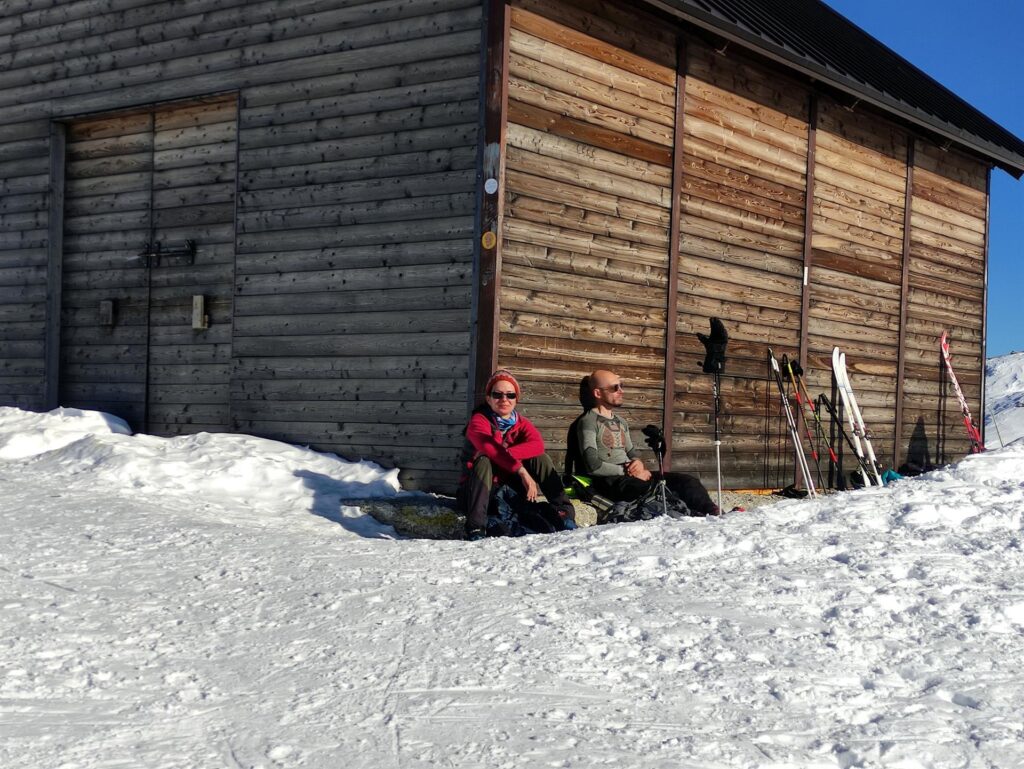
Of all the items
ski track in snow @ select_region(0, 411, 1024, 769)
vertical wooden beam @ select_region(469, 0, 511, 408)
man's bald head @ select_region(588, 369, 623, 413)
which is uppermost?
vertical wooden beam @ select_region(469, 0, 511, 408)

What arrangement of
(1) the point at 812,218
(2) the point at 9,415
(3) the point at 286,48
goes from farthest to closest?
1. (1) the point at 812,218
2. (2) the point at 9,415
3. (3) the point at 286,48

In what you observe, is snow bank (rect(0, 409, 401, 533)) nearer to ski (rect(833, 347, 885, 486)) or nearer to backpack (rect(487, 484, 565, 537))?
backpack (rect(487, 484, 565, 537))

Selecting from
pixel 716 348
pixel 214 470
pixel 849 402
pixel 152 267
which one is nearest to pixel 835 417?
pixel 849 402

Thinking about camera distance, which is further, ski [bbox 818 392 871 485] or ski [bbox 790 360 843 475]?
ski [bbox 818 392 871 485]

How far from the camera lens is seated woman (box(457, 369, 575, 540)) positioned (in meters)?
6.92

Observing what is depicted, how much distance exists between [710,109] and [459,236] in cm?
333

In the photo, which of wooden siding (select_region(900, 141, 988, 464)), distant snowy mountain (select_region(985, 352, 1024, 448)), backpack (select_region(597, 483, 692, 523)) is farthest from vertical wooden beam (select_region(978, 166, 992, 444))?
backpack (select_region(597, 483, 692, 523))

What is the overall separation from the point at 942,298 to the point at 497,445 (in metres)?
9.48

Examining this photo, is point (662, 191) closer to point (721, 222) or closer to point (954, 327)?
point (721, 222)

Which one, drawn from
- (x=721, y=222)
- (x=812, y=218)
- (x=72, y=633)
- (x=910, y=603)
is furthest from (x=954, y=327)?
(x=72, y=633)

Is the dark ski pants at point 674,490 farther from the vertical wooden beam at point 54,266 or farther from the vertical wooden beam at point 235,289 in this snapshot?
the vertical wooden beam at point 54,266

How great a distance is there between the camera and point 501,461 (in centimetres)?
720

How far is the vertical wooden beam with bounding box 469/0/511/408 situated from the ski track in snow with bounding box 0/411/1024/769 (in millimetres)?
2373

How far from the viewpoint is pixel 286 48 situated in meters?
9.49
